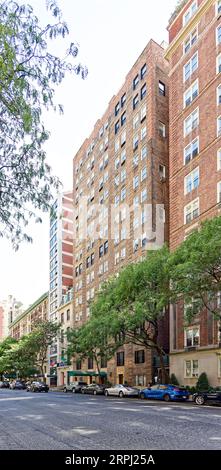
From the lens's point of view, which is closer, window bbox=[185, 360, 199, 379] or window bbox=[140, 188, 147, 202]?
window bbox=[185, 360, 199, 379]

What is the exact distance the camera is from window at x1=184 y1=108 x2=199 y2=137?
148ft

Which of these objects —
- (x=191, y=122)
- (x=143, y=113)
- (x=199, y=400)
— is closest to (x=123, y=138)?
(x=143, y=113)

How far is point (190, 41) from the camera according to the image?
4747cm

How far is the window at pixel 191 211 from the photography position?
43.3m

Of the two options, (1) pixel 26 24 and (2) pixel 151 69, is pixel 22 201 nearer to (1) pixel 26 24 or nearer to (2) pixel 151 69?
(1) pixel 26 24

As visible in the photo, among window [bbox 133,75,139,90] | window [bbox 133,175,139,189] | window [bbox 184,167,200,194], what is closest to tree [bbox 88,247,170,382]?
window [bbox 184,167,200,194]

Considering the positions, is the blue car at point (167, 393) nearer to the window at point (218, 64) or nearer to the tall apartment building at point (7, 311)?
the window at point (218, 64)

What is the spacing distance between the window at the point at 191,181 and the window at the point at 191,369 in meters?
14.6

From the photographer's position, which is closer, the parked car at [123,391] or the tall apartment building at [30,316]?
the parked car at [123,391]

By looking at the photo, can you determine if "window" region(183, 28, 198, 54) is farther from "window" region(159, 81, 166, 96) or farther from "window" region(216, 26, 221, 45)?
"window" region(159, 81, 166, 96)

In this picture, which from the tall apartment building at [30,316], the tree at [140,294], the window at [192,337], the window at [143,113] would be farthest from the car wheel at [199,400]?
the tall apartment building at [30,316]

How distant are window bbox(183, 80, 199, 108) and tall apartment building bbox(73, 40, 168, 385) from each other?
8703 mm
